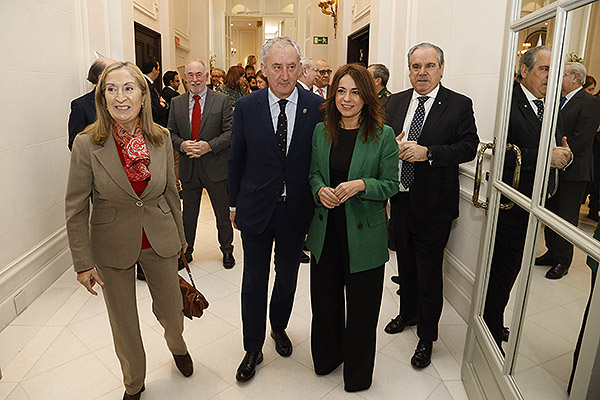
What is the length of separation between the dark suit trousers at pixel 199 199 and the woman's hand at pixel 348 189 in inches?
89.6

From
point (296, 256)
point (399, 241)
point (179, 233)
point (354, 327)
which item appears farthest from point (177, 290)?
point (399, 241)

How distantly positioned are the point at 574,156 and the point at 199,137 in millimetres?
3174

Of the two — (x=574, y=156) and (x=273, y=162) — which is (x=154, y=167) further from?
(x=574, y=156)

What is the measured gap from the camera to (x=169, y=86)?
277 inches

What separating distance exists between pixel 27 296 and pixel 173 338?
5.39ft

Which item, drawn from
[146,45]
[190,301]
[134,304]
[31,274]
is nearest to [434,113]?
[190,301]

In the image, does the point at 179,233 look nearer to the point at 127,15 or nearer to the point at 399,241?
the point at 399,241

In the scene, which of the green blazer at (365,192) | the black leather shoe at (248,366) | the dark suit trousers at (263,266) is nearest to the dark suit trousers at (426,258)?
the green blazer at (365,192)

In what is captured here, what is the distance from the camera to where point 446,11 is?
368 cm

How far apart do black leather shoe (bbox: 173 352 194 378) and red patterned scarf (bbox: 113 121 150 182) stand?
108 cm

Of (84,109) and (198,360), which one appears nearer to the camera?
(198,360)

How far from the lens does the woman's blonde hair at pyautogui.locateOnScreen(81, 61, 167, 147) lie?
203cm

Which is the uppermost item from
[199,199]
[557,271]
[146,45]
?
[146,45]

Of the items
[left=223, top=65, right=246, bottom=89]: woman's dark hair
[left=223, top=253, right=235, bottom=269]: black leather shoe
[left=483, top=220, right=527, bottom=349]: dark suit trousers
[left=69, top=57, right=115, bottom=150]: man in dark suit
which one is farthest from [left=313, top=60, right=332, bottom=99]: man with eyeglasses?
[left=483, top=220, right=527, bottom=349]: dark suit trousers
